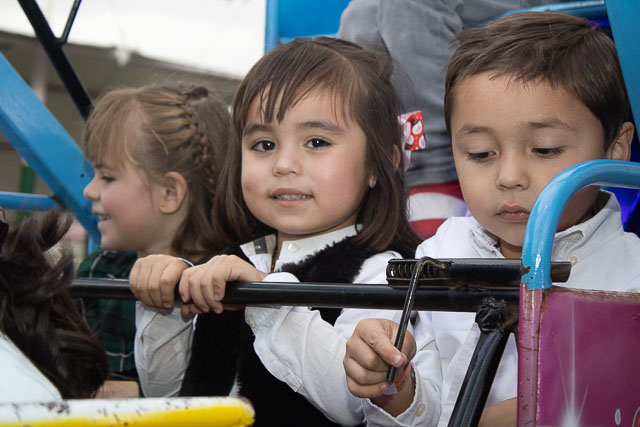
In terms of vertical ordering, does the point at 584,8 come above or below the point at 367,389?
above

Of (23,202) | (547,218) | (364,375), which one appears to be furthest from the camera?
(23,202)

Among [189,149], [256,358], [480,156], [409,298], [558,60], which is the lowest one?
[256,358]

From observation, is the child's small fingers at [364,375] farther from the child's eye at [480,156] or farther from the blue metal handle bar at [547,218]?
the child's eye at [480,156]

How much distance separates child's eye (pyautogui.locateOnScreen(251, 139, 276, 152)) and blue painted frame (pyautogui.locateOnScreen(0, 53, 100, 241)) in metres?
0.74

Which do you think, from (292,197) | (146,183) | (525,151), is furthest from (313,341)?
(146,183)

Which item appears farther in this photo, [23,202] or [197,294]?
[23,202]

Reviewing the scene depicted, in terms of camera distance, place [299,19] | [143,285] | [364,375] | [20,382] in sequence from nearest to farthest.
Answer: [20,382]
[364,375]
[143,285]
[299,19]

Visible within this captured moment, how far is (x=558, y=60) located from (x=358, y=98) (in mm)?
444

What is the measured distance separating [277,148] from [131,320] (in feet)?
2.55

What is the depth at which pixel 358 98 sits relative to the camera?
4.77ft

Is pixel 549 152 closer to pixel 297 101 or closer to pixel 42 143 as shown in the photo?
pixel 297 101

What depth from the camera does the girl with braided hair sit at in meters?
1.90

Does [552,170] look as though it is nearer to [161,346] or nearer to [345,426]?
[345,426]

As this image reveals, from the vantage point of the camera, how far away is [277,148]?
143 cm
